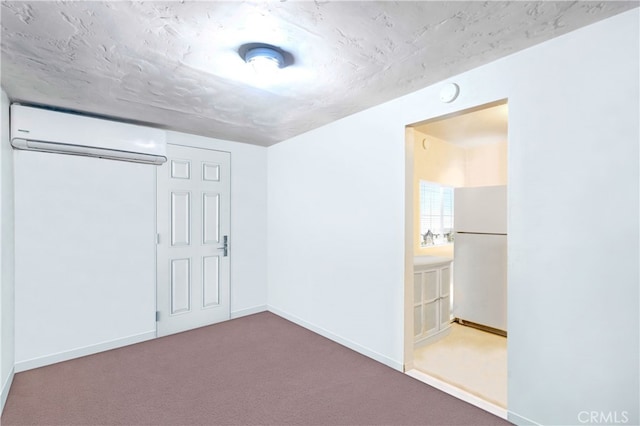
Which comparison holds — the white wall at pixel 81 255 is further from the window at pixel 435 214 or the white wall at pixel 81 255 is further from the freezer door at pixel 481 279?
the freezer door at pixel 481 279

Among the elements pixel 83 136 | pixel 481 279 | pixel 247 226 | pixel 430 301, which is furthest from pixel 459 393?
pixel 83 136

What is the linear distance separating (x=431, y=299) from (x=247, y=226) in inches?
102

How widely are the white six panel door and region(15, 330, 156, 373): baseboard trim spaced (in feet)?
0.67

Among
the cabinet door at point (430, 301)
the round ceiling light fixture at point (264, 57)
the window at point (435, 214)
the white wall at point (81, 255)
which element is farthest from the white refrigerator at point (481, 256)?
the white wall at point (81, 255)

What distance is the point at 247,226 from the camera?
4.38 m

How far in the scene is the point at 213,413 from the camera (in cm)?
216

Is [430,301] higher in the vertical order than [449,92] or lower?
lower

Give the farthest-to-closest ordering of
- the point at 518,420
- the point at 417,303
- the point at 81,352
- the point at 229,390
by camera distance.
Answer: the point at 417,303 < the point at 81,352 < the point at 229,390 < the point at 518,420

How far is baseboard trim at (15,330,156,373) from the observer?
9.14 ft

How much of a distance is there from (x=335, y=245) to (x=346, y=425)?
176cm

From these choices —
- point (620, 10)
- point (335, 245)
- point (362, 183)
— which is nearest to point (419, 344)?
point (335, 245)

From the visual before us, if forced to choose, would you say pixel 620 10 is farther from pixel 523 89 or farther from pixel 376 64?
pixel 376 64

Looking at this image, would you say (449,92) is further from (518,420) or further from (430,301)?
(518,420)

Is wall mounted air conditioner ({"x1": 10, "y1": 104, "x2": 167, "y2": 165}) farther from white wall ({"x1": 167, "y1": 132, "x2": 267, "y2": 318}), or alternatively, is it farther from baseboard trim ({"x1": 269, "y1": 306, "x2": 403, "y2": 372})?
baseboard trim ({"x1": 269, "y1": 306, "x2": 403, "y2": 372})
